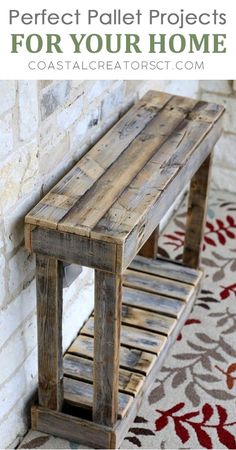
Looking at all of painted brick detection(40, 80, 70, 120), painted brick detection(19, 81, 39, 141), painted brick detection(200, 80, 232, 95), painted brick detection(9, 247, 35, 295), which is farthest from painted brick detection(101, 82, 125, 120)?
painted brick detection(200, 80, 232, 95)

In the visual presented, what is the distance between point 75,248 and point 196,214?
37.1 inches

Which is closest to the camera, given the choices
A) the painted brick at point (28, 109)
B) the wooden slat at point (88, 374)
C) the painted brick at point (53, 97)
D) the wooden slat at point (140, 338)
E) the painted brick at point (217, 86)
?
the painted brick at point (28, 109)

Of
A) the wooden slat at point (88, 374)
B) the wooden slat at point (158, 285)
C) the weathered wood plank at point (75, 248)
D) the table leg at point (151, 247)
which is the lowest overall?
the wooden slat at point (88, 374)

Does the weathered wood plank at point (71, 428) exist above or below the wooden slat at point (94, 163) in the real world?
below

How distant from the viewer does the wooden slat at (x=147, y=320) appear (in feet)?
8.50

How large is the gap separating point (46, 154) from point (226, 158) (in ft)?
5.07

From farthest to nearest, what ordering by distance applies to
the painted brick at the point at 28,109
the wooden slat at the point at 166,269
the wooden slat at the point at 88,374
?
the wooden slat at the point at 166,269 → the wooden slat at the point at 88,374 → the painted brick at the point at 28,109

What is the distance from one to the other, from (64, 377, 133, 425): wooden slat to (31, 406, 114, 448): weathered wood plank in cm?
5

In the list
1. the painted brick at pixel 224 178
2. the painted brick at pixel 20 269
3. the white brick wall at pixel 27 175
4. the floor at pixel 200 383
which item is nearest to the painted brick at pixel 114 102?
the white brick wall at pixel 27 175

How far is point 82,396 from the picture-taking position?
7.60 ft

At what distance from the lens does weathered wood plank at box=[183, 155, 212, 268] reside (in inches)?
108

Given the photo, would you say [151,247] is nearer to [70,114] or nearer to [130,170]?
[130,170]

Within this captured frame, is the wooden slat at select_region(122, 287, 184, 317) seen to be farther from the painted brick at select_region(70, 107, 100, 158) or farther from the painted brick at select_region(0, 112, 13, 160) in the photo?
the painted brick at select_region(0, 112, 13, 160)

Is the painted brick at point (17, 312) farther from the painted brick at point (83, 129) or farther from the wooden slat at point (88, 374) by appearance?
the painted brick at point (83, 129)
